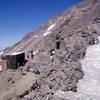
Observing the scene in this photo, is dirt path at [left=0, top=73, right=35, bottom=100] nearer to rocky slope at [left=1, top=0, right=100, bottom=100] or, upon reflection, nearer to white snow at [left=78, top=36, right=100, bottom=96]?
rocky slope at [left=1, top=0, right=100, bottom=100]

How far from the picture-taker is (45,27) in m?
40.2

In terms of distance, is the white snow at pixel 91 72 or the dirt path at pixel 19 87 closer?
the white snow at pixel 91 72

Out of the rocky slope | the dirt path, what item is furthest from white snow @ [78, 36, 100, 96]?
the dirt path

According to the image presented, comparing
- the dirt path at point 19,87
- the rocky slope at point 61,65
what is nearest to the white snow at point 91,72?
the rocky slope at point 61,65

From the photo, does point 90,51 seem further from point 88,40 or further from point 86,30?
point 86,30

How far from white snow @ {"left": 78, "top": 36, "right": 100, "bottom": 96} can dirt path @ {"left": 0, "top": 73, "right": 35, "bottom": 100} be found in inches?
126

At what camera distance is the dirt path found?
1291 cm

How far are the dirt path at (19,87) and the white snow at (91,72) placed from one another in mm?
3190

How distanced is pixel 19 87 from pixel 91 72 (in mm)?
4243

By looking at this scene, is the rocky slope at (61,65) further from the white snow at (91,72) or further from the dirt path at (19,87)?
the dirt path at (19,87)

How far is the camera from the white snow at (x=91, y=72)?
1121cm

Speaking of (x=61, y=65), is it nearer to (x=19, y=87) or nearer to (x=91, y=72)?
(x=91, y=72)

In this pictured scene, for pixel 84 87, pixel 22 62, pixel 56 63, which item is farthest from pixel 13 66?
pixel 84 87

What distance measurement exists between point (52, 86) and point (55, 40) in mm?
7334
